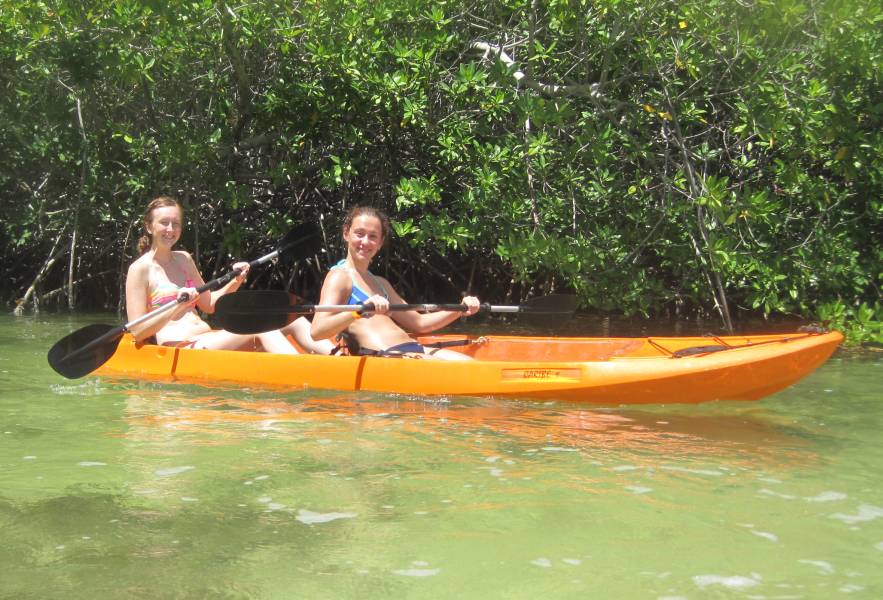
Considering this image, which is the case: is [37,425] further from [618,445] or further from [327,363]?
[618,445]

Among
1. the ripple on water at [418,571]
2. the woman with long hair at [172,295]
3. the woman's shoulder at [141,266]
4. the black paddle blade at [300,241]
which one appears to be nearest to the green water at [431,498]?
the ripple on water at [418,571]

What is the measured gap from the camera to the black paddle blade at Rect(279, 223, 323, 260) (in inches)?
263

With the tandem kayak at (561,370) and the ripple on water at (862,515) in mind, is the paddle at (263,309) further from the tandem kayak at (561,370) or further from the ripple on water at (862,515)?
the ripple on water at (862,515)

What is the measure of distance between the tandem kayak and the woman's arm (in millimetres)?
171

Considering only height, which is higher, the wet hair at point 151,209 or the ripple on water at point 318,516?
the wet hair at point 151,209

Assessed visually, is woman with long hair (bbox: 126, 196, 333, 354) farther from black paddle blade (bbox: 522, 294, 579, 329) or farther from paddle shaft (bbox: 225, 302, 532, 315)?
black paddle blade (bbox: 522, 294, 579, 329)

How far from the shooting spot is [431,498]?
3111mm

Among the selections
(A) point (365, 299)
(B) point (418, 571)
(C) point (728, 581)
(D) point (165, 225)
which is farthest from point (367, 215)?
(C) point (728, 581)

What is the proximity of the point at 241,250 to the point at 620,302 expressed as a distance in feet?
11.3

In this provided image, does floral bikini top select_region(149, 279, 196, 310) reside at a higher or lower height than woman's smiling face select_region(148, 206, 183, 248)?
lower

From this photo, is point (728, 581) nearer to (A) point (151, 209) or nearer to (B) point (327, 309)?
(B) point (327, 309)

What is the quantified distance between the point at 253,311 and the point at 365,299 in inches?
22.4

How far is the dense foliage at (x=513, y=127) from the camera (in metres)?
6.23

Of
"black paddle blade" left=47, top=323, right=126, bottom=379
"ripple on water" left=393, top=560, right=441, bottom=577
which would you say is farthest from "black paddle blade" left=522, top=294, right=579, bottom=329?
"ripple on water" left=393, top=560, right=441, bottom=577
